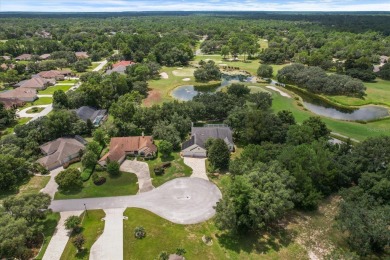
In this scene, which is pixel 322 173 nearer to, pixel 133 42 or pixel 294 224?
pixel 294 224

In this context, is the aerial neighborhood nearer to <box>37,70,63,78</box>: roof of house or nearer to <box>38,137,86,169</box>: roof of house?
<box>38,137,86,169</box>: roof of house

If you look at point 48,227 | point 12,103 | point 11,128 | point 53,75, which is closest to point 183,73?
point 53,75

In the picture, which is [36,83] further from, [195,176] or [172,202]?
[172,202]

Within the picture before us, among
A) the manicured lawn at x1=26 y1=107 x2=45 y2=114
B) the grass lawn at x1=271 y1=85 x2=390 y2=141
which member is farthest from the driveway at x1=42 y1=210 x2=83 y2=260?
the grass lawn at x1=271 y1=85 x2=390 y2=141

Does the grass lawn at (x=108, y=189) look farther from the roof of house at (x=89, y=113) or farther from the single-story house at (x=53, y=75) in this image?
the single-story house at (x=53, y=75)

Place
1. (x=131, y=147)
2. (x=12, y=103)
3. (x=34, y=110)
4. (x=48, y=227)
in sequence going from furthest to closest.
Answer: (x=12, y=103) < (x=34, y=110) < (x=131, y=147) < (x=48, y=227)

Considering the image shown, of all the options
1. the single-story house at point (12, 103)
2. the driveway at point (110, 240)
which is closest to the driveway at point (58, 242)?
the driveway at point (110, 240)
